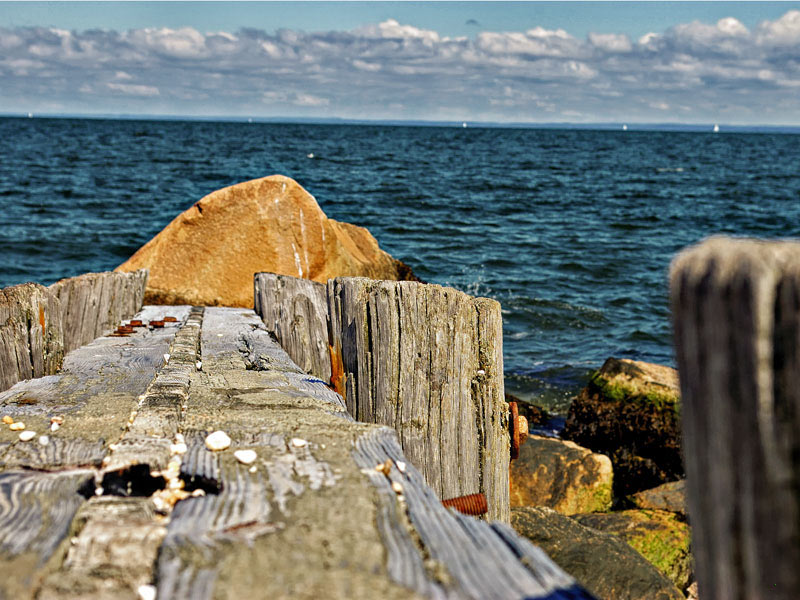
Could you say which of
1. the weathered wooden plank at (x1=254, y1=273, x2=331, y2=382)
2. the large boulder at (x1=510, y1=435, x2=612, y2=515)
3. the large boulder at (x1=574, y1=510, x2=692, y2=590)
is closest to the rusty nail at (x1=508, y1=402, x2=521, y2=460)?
the weathered wooden plank at (x1=254, y1=273, x2=331, y2=382)

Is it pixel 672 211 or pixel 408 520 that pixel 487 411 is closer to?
pixel 408 520

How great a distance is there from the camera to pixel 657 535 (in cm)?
517

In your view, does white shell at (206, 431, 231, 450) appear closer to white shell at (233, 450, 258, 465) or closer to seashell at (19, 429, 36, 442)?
white shell at (233, 450, 258, 465)

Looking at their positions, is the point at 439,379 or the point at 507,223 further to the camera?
the point at 507,223

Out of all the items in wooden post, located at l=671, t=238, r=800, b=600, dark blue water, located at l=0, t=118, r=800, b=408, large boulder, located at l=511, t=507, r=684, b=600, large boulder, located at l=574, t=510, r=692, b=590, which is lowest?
large boulder, located at l=574, t=510, r=692, b=590

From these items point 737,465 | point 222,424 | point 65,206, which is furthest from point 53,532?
point 65,206

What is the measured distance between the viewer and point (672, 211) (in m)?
25.8

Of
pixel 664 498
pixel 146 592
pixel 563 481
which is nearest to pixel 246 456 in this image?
pixel 146 592

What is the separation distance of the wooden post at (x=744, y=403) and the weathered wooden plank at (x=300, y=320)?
2866 millimetres

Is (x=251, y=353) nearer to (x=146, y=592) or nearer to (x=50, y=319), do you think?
(x=50, y=319)

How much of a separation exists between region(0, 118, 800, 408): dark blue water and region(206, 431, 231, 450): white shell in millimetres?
7667

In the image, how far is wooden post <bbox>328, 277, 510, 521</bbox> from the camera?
8.70 ft

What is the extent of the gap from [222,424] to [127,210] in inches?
798

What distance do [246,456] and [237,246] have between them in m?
5.62
